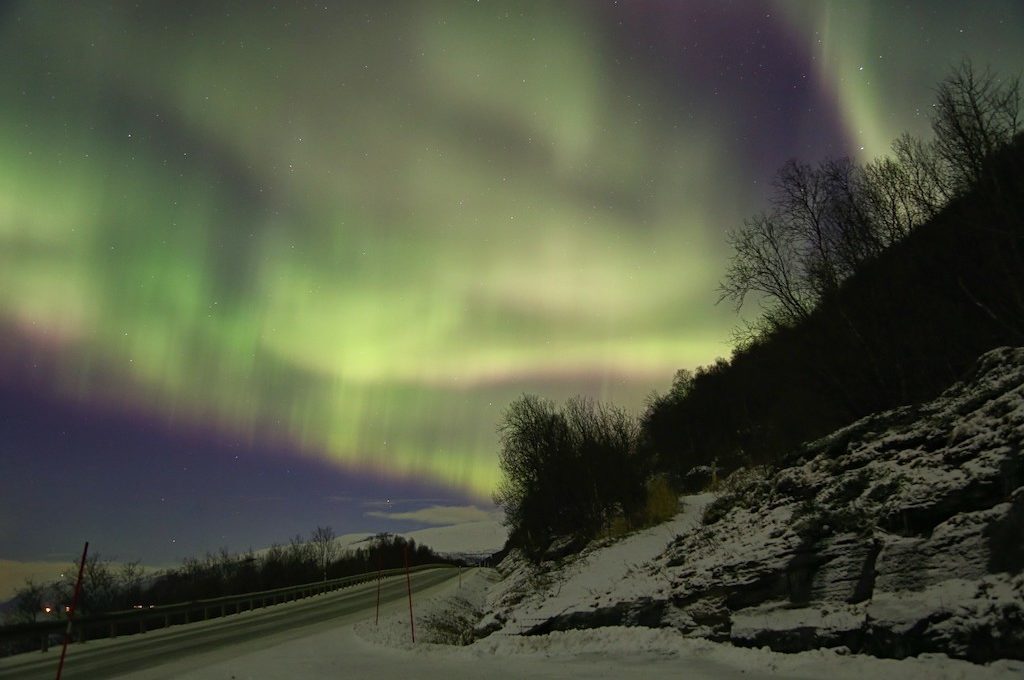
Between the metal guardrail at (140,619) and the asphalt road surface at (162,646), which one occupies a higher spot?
the metal guardrail at (140,619)

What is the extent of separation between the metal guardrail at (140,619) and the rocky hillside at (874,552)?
12.1 meters

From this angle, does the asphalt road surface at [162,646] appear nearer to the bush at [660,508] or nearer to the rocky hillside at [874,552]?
the rocky hillside at [874,552]

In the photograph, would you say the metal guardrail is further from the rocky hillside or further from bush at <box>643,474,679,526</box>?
bush at <box>643,474,679,526</box>

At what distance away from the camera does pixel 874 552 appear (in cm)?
1102

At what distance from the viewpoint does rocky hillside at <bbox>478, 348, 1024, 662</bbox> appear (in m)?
8.87

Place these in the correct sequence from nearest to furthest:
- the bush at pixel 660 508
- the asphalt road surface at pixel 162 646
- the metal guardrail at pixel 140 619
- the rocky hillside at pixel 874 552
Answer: the rocky hillside at pixel 874 552, the metal guardrail at pixel 140 619, the asphalt road surface at pixel 162 646, the bush at pixel 660 508

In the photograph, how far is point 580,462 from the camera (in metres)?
40.0

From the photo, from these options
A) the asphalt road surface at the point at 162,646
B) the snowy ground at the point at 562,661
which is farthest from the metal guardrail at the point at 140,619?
the snowy ground at the point at 562,661

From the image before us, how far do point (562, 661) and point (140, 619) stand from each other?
20527 mm

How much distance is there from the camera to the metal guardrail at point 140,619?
14.4 m

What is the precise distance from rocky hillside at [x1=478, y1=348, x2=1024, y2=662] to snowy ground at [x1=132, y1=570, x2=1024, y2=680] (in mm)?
437

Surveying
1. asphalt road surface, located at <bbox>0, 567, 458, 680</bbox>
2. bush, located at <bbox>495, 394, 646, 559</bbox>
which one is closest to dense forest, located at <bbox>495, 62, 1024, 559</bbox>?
bush, located at <bbox>495, 394, 646, 559</bbox>

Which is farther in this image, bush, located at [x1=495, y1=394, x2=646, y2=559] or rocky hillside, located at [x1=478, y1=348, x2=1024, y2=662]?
bush, located at [x1=495, y1=394, x2=646, y2=559]

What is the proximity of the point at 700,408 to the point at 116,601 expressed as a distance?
6581 centimetres
